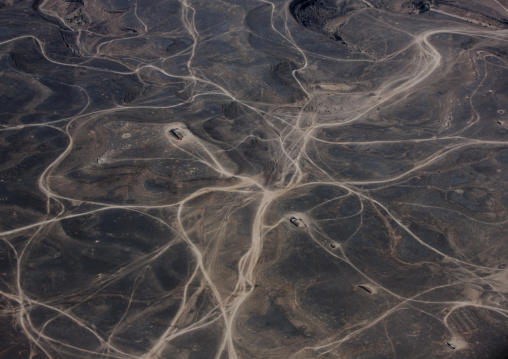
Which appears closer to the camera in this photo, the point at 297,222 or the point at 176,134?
the point at 297,222

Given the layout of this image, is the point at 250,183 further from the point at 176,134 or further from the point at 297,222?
the point at 176,134

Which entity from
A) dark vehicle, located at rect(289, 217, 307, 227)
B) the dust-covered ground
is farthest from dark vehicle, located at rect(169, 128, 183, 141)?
dark vehicle, located at rect(289, 217, 307, 227)

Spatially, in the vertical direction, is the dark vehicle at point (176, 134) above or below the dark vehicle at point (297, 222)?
above

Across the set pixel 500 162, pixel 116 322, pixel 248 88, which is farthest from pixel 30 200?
pixel 500 162

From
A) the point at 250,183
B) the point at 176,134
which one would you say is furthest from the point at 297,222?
the point at 176,134

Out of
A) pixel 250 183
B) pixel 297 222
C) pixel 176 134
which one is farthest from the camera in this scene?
pixel 176 134

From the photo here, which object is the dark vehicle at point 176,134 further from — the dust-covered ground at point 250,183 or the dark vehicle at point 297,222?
the dark vehicle at point 297,222

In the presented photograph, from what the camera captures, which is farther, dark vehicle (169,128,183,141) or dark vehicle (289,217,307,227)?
dark vehicle (169,128,183,141)

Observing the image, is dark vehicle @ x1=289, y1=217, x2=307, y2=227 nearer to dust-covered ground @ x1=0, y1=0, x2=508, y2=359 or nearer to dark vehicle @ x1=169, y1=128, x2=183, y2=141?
dust-covered ground @ x1=0, y1=0, x2=508, y2=359

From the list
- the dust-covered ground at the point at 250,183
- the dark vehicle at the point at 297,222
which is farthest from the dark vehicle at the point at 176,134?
the dark vehicle at the point at 297,222
